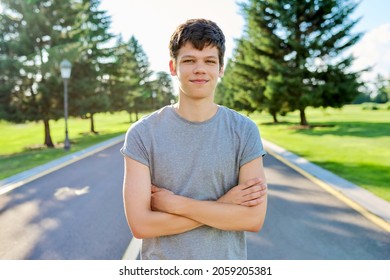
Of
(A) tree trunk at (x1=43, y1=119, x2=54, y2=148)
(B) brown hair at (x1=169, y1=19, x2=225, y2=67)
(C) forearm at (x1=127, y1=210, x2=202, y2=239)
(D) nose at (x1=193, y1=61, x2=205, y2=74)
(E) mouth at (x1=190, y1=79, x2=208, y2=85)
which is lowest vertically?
(A) tree trunk at (x1=43, y1=119, x2=54, y2=148)

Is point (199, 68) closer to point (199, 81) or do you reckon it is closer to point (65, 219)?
point (199, 81)

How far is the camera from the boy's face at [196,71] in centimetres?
183

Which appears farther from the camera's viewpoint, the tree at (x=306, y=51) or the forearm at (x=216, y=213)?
the tree at (x=306, y=51)

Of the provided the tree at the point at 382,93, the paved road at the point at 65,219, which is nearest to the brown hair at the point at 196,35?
the paved road at the point at 65,219

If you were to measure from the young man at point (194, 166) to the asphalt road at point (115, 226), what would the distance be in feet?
8.10

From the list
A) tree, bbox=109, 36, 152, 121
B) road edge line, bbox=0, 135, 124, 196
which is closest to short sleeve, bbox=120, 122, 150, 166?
road edge line, bbox=0, 135, 124, 196

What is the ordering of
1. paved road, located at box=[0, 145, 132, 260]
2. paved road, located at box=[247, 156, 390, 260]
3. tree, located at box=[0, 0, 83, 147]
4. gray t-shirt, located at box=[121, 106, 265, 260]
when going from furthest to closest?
tree, located at box=[0, 0, 83, 147]
paved road, located at box=[0, 145, 132, 260]
paved road, located at box=[247, 156, 390, 260]
gray t-shirt, located at box=[121, 106, 265, 260]

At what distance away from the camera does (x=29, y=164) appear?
434 inches

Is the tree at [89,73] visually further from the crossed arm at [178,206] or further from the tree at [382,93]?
the tree at [382,93]

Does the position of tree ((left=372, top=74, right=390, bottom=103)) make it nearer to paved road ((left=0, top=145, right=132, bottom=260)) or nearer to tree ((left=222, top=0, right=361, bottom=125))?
tree ((left=222, top=0, right=361, bottom=125))

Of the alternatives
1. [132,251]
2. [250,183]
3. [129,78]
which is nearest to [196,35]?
[250,183]

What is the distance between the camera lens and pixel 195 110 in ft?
6.10

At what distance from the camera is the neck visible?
1860 millimetres
